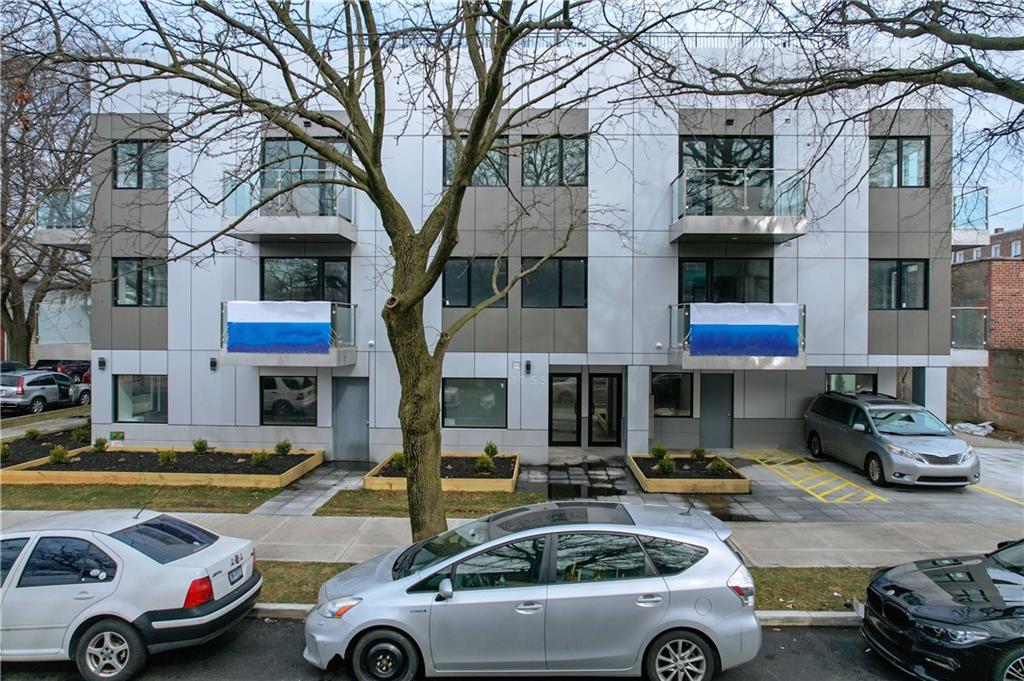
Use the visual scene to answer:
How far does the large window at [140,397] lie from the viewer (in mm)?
Result: 14016

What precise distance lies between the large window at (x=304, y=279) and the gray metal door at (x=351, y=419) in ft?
7.32

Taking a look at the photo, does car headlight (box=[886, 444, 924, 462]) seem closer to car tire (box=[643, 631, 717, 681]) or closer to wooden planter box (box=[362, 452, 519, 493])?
wooden planter box (box=[362, 452, 519, 493])

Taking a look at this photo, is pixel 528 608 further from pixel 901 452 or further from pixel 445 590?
pixel 901 452

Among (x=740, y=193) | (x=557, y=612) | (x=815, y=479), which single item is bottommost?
(x=815, y=479)

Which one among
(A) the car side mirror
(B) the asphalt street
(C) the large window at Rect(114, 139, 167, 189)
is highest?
(C) the large window at Rect(114, 139, 167, 189)

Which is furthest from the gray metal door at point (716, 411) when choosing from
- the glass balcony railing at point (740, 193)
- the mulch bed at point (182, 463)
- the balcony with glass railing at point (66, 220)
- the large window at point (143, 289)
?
the balcony with glass railing at point (66, 220)

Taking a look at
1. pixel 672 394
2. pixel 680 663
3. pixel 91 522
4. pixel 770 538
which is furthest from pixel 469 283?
pixel 680 663

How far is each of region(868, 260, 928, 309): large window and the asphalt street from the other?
1085 centimetres

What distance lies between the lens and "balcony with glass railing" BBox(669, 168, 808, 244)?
1227cm

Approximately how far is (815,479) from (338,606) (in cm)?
1085

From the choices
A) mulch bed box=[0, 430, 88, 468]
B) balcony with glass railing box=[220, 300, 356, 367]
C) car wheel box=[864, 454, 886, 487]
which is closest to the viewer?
car wheel box=[864, 454, 886, 487]

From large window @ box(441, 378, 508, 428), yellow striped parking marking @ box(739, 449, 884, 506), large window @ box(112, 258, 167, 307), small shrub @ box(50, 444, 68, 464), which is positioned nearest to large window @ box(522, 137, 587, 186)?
large window @ box(441, 378, 508, 428)

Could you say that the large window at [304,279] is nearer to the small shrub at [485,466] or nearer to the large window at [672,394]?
the small shrub at [485,466]

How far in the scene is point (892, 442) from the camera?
10992 mm
